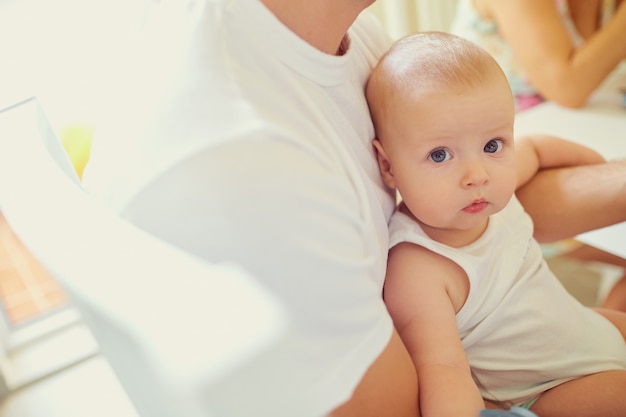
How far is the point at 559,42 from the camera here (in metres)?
1.55

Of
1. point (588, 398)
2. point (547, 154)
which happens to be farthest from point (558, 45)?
point (588, 398)

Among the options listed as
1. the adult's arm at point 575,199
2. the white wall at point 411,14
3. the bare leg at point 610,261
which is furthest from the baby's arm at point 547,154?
the white wall at point 411,14

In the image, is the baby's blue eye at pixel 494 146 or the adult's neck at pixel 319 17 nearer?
the adult's neck at pixel 319 17

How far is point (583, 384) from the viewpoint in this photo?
3.01 feet

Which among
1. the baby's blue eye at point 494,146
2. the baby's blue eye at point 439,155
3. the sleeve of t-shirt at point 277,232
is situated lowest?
the baby's blue eye at point 494,146

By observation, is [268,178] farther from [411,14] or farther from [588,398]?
[411,14]

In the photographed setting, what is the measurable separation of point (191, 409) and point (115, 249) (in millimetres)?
149

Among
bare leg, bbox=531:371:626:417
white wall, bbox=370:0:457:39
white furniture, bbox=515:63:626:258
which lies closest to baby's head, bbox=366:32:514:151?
bare leg, bbox=531:371:626:417

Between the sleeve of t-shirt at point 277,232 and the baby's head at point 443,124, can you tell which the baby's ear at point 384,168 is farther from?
the sleeve of t-shirt at point 277,232

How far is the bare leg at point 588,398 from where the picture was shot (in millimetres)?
885

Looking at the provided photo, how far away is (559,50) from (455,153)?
2.75 ft

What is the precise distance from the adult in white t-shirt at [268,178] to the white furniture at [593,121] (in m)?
0.79

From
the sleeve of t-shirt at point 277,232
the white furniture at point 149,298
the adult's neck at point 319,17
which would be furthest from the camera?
the adult's neck at point 319,17

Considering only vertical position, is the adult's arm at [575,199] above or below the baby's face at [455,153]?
below
